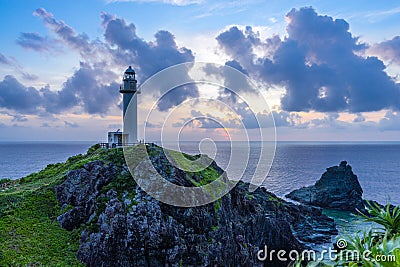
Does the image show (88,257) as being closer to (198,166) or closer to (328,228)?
(198,166)

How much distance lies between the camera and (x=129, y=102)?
39594 millimetres

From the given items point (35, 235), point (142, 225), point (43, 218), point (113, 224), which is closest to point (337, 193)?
point (142, 225)

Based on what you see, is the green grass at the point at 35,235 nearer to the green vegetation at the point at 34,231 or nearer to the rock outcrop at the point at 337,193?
the green vegetation at the point at 34,231

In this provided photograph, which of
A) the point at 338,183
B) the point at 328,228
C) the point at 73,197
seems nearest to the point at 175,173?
the point at 73,197

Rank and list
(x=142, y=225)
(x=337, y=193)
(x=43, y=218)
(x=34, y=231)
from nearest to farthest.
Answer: (x=142, y=225)
(x=34, y=231)
(x=43, y=218)
(x=337, y=193)

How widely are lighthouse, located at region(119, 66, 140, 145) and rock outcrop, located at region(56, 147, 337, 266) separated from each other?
1088cm

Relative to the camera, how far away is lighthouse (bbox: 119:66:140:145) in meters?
39.3

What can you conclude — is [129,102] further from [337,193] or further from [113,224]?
[337,193]

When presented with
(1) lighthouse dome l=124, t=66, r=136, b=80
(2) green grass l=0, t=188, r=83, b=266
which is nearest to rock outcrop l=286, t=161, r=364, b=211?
(1) lighthouse dome l=124, t=66, r=136, b=80

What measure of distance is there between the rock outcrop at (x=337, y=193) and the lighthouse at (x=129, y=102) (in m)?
51.4

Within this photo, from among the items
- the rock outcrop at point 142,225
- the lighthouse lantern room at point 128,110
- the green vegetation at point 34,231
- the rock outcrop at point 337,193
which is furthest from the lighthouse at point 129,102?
the rock outcrop at point 337,193

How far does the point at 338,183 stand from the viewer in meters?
75.0

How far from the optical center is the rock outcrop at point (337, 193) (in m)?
71.4

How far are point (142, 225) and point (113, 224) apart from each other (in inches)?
82.7
